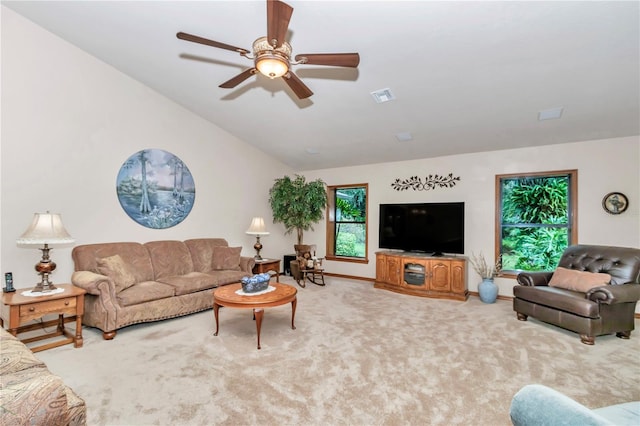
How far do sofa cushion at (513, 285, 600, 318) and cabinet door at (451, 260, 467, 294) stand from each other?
36.5 inches

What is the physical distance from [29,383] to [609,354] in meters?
4.31

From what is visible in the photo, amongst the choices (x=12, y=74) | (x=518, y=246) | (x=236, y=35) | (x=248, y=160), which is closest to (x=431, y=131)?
(x=518, y=246)

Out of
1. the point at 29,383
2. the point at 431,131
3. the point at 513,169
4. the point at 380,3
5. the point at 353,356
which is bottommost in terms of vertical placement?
the point at 353,356

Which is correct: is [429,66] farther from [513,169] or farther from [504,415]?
[504,415]

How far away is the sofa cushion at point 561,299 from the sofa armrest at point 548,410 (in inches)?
113

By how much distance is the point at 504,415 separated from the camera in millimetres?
1993

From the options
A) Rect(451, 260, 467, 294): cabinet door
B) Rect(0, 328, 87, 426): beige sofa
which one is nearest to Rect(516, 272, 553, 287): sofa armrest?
Rect(451, 260, 467, 294): cabinet door

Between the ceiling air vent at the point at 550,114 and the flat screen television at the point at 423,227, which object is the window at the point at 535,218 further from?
the ceiling air vent at the point at 550,114

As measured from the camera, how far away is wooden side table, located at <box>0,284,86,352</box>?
2742 millimetres

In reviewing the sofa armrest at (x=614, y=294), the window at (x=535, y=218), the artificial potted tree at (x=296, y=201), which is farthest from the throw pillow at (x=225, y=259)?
the sofa armrest at (x=614, y=294)

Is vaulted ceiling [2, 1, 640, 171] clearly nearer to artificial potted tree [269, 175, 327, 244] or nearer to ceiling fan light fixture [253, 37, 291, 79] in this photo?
ceiling fan light fixture [253, 37, 291, 79]

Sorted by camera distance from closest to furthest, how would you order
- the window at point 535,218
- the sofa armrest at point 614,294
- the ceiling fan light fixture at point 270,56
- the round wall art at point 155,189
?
the ceiling fan light fixture at point 270,56, the sofa armrest at point 614,294, the round wall art at point 155,189, the window at point 535,218

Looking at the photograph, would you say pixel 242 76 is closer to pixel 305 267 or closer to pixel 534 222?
pixel 305 267

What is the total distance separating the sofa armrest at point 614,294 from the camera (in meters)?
3.20
